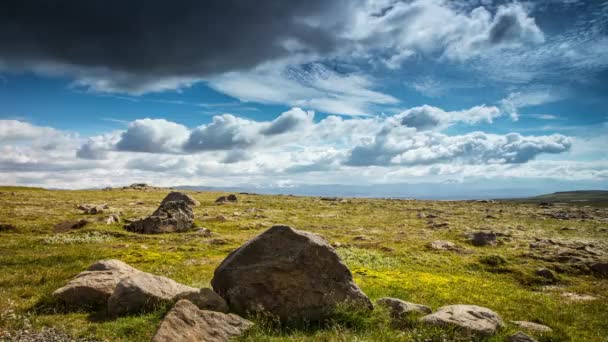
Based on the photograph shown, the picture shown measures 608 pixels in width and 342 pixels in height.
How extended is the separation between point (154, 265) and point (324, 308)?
1810 cm

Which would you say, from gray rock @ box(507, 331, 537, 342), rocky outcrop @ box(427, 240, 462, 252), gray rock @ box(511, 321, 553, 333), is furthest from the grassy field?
rocky outcrop @ box(427, 240, 462, 252)

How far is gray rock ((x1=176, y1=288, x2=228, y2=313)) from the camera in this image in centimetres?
1453

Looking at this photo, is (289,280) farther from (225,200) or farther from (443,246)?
(225,200)

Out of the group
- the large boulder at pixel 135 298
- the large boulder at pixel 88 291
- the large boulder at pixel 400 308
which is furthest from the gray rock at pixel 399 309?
the large boulder at pixel 88 291

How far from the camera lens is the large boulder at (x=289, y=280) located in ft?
50.0

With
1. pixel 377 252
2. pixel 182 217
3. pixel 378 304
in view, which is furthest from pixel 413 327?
pixel 182 217

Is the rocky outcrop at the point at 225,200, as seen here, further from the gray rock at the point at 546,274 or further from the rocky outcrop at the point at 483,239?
the gray rock at the point at 546,274

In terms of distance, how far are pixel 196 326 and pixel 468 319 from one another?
1013cm

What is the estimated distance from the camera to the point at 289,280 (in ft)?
50.9

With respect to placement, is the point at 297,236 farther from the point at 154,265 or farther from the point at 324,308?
the point at 154,265

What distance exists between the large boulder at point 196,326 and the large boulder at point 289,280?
1.95 meters

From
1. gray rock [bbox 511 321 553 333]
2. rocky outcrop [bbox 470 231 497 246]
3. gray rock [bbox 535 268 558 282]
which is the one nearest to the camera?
gray rock [bbox 511 321 553 333]

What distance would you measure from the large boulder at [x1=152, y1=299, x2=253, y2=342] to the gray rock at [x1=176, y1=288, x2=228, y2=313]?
4.51ft

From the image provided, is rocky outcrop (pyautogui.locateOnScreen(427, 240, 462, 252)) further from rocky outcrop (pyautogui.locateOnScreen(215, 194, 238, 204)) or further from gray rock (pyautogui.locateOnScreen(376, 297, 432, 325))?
rocky outcrop (pyautogui.locateOnScreen(215, 194, 238, 204))
